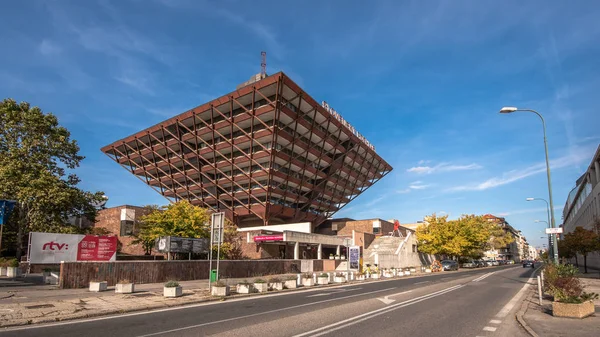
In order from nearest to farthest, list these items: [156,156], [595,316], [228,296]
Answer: [595,316]
[228,296]
[156,156]

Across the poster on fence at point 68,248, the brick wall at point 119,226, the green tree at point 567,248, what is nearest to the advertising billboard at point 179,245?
the poster on fence at point 68,248

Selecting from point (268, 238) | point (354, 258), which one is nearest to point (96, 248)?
point (354, 258)

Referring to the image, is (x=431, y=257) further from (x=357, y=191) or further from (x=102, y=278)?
(x=102, y=278)

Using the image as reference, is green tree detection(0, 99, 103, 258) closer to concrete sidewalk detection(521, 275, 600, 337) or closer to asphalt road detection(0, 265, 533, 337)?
asphalt road detection(0, 265, 533, 337)

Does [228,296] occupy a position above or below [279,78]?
below

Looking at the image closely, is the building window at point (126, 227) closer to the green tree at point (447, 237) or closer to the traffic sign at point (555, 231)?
the green tree at point (447, 237)

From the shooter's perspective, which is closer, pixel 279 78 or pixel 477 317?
pixel 477 317

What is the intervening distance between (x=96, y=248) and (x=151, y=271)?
357cm

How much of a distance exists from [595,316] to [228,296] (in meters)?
14.2

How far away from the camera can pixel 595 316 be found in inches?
456

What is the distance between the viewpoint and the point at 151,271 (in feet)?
78.1

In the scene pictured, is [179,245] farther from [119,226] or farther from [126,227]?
[119,226]

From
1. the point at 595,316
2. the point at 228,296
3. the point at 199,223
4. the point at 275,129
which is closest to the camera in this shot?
the point at 595,316

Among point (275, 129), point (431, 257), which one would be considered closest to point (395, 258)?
point (431, 257)
